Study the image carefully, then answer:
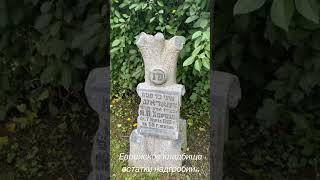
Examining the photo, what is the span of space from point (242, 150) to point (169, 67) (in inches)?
67.6

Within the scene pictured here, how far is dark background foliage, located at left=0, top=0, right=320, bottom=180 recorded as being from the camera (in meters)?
3.25

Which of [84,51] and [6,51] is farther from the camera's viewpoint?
[6,51]

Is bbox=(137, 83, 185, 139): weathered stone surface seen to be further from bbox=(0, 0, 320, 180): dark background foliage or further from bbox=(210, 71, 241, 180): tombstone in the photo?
bbox=(0, 0, 320, 180): dark background foliage

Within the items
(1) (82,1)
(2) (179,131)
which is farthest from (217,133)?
(1) (82,1)

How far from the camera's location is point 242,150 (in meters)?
4.01

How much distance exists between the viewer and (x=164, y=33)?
2391mm

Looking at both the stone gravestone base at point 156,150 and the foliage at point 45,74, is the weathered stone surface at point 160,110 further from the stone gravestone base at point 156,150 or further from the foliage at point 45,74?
the foliage at point 45,74

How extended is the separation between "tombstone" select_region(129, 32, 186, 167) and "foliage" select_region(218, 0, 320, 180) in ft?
2.14

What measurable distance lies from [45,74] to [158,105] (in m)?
1.22

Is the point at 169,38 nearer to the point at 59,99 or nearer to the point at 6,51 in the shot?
the point at 6,51

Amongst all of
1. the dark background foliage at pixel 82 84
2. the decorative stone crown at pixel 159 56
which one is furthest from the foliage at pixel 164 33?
the dark background foliage at pixel 82 84

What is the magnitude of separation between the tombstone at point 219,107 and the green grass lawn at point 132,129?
0.09 metres

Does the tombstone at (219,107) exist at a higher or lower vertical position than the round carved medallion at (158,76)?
lower

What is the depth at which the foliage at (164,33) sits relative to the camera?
235 centimetres
